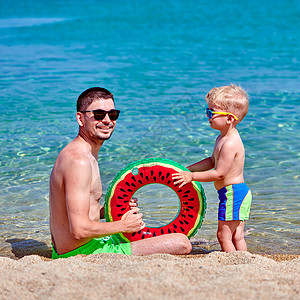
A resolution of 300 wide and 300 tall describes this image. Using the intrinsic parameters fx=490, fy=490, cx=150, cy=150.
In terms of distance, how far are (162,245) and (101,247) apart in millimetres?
472

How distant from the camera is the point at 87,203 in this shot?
338 cm

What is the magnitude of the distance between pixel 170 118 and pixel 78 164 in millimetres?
6430

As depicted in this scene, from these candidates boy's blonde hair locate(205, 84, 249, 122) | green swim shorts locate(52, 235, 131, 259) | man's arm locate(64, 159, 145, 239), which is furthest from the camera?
boy's blonde hair locate(205, 84, 249, 122)

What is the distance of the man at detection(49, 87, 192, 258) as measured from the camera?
11.0 feet

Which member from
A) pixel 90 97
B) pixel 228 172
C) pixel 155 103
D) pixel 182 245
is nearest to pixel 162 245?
pixel 182 245

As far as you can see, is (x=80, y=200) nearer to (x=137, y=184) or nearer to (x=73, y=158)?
(x=73, y=158)

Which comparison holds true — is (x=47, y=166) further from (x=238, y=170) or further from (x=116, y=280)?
(x=116, y=280)

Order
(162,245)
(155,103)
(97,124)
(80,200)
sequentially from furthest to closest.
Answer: (155,103) → (162,245) → (97,124) → (80,200)

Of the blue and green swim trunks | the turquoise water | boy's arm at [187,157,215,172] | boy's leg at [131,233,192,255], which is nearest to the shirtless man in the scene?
the blue and green swim trunks

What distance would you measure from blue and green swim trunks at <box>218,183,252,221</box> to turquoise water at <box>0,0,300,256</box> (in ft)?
2.00

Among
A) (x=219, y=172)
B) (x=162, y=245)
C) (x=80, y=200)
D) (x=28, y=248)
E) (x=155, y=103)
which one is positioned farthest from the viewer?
(x=155, y=103)

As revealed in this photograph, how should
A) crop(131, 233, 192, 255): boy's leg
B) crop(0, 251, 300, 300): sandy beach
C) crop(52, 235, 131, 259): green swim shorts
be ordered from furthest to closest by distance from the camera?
crop(131, 233, 192, 255): boy's leg, crop(52, 235, 131, 259): green swim shorts, crop(0, 251, 300, 300): sandy beach

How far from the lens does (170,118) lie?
969 centimetres

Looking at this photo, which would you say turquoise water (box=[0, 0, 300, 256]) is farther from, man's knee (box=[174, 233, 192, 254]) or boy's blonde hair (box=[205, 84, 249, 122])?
boy's blonde hair (box=[205, 84, 249, 122])
